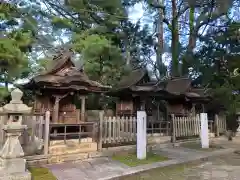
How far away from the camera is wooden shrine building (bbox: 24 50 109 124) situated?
35.3 feet

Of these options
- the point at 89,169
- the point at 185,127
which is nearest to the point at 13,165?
the point at 89,169

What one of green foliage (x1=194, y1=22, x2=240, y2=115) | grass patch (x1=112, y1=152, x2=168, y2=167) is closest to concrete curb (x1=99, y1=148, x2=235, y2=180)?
grass patch (x1=112, y1=152, x2=168, y2=167)

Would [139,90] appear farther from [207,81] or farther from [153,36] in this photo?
[153,36]

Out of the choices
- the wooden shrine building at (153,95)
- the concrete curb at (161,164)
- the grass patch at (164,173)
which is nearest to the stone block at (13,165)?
the concrete curb at (161,164)

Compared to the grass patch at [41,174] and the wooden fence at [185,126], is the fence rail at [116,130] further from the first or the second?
the wooden fence at [185,126]

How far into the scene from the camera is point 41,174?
6.46 metres

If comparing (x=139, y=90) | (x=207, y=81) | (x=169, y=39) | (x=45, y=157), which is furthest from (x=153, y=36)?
(x=45, y=157)

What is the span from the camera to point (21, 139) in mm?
7363

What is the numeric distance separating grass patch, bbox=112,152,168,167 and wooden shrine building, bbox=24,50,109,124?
10.7 feet

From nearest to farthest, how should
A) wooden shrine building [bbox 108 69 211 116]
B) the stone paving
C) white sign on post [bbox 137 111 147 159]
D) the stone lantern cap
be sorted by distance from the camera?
1. the stone lantern cap
2. the stone paving
3. white sign on post [bbox 137 111 147 159]
4. wooden shrine building [bbox 108 69 211 116]

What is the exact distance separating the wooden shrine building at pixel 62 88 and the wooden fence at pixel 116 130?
8.06 feet

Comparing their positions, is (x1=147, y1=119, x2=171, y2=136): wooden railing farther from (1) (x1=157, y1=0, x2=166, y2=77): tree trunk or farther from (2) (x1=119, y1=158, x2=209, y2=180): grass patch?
(1) (x1=157, y1=0, x2=166, y2=77): tree trunk

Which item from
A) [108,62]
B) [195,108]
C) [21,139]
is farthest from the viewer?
[108,62]

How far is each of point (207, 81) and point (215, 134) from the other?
5.78 metres
